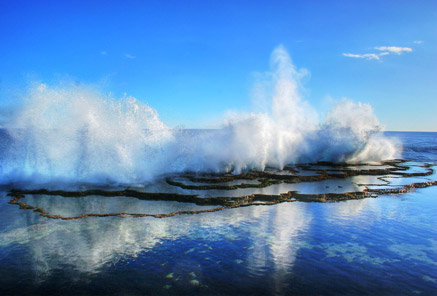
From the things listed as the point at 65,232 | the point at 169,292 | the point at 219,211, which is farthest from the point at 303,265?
the point at 65,232

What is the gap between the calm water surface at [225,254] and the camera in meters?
5.61

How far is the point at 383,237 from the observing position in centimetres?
823

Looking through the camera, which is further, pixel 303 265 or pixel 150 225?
pixel 150 225

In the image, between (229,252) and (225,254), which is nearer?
(225,254)

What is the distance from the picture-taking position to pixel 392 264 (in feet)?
21.6

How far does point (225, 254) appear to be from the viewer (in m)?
7.01

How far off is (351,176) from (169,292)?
1915 cm

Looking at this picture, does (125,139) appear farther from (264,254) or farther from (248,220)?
(264,254)

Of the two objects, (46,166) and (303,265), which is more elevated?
(46,166)

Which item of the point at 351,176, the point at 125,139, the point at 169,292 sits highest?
the point at 125,139

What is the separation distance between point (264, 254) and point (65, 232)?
19.8 feet

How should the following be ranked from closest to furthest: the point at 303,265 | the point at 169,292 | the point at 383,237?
the point at 169,292 < the point at 303,265 < the point at 383,237

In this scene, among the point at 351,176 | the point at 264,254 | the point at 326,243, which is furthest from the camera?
the point at 351,176

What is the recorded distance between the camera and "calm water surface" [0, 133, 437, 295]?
5605mm
